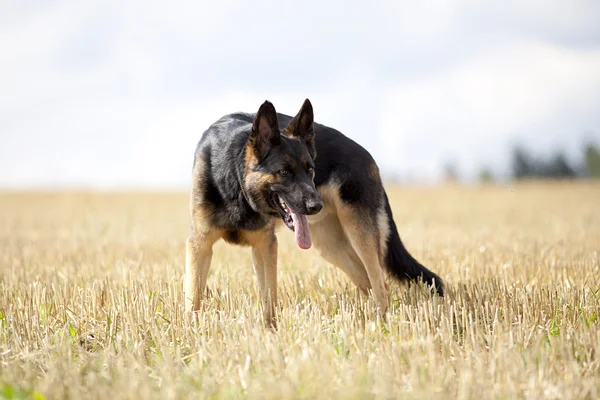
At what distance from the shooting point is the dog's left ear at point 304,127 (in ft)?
15.9

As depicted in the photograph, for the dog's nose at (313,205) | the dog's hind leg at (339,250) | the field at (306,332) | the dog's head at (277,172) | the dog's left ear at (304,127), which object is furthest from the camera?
the dog's hind leg at (339,250)

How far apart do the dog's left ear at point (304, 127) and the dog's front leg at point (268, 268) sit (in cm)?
87

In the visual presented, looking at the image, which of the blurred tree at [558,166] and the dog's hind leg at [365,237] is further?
the blurred tree at [558,166]

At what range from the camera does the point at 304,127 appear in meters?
4.95

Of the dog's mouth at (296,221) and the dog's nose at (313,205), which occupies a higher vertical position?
the dog's nose at (313,205)

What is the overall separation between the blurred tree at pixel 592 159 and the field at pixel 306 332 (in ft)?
230

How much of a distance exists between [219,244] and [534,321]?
6316mm

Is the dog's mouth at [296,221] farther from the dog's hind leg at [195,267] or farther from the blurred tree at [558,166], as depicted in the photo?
the blurred tree at [558,166]

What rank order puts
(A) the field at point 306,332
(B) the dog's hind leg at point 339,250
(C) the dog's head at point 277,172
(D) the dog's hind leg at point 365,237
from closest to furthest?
(A) the field at point 306,332, (C) the dog's head at point 277,172, (D) the dog's hind leg at point 365,237, (B) the dog's hind leg at point 339,250

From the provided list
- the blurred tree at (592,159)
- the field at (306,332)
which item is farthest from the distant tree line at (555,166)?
the field at (306,332)

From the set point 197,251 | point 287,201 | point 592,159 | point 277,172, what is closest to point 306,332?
point 287,201

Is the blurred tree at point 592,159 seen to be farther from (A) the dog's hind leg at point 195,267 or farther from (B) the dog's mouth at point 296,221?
(A) the dog's hind leg at point 195,267

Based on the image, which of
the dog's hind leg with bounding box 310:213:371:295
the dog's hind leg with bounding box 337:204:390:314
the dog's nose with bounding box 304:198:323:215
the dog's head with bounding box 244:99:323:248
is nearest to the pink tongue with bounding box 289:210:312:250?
the dog's head with bounding box 244:99:323:248

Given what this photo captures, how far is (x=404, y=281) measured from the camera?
5.56 metres
